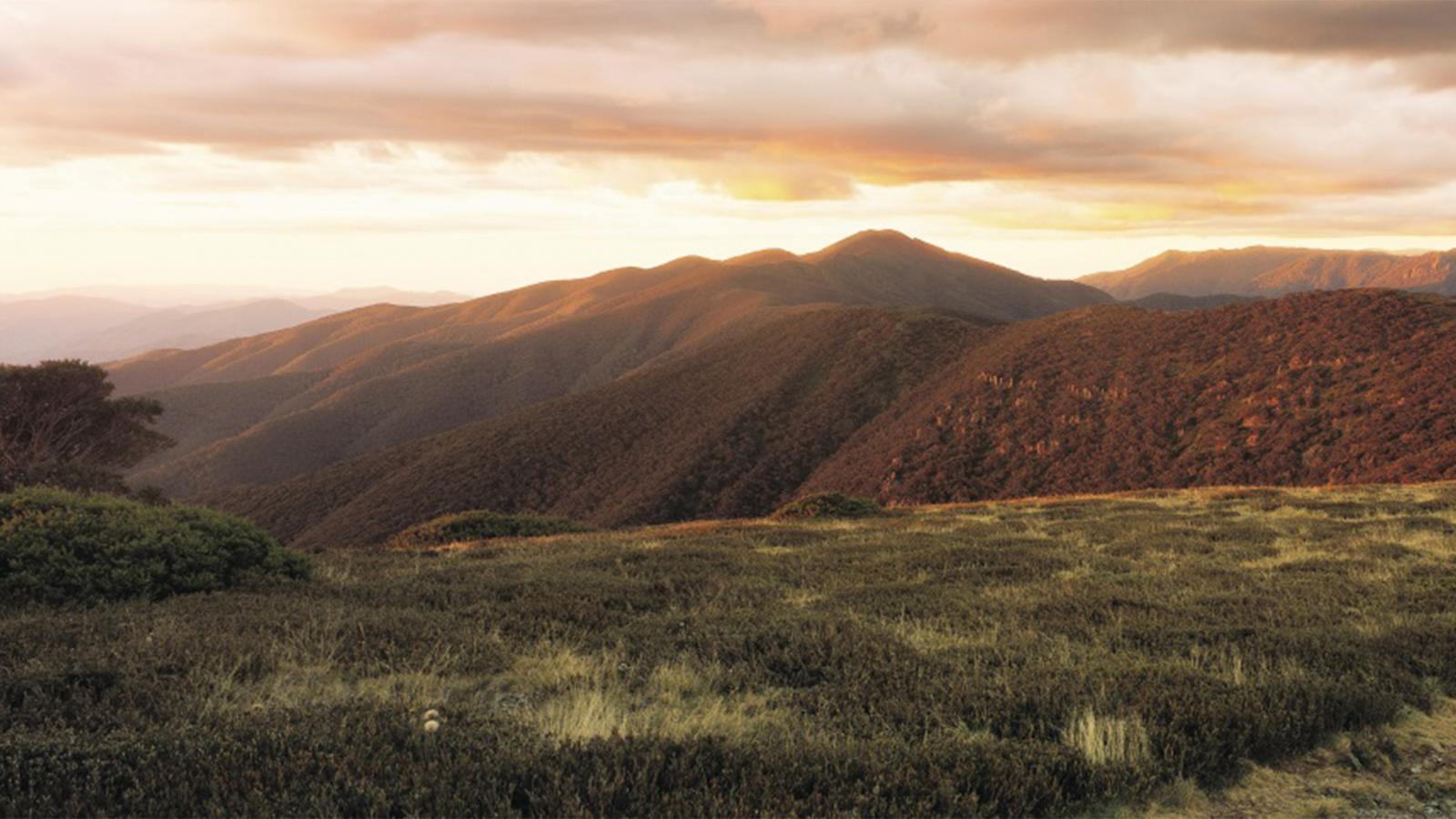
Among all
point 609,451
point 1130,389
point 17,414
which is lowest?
point 609,451

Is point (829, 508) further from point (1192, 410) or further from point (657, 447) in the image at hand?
point (657, 447)

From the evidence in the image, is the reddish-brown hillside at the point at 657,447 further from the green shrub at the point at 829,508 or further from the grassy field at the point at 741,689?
the grassy field at the point at 741,689

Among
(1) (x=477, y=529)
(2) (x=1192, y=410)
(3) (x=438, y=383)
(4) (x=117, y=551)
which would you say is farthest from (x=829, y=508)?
(3) (x=438, y=383)

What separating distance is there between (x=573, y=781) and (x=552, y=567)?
368 inches

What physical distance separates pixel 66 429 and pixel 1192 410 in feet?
207

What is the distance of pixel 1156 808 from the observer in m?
4.33

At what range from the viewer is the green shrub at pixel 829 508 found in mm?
25000

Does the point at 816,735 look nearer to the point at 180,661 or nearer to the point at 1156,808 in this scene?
the point at 1156,808

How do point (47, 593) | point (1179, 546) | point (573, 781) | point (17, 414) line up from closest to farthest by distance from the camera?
point (573, 781) < point (47, 593) < point (1179, 546) < point (17, 414)

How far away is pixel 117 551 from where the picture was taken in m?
10.2

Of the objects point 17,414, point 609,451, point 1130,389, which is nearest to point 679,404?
point 609,451

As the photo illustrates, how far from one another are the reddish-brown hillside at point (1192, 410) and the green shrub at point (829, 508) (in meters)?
20.6

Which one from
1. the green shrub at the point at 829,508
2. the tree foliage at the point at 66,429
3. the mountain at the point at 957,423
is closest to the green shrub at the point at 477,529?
the green shrub at the point at 829,508

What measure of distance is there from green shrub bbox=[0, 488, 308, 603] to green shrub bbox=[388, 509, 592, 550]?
1292 cm
